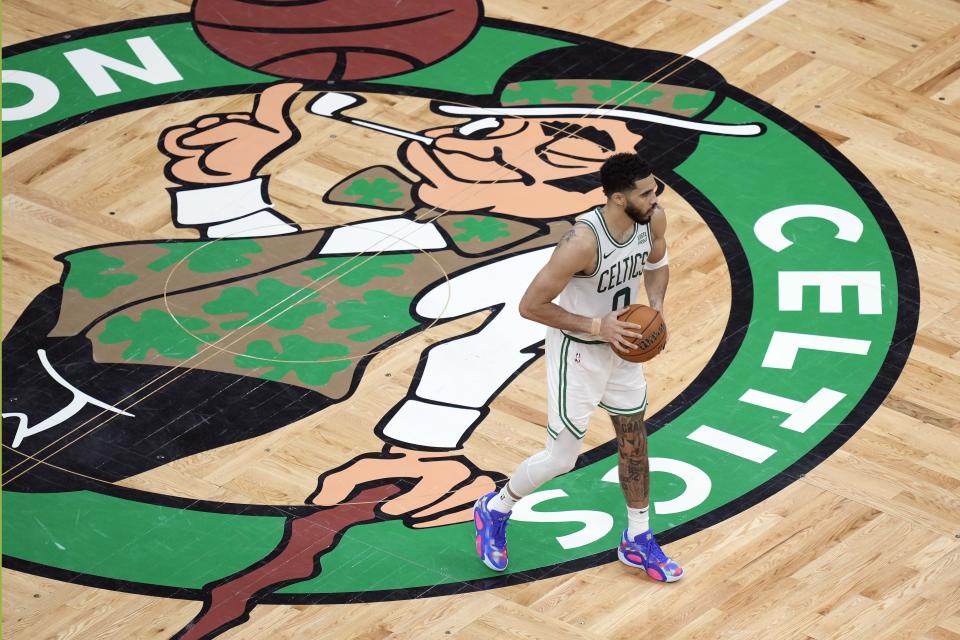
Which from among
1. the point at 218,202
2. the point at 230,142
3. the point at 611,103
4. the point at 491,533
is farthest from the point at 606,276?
the point at 230,142

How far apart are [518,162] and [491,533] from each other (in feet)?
10.3

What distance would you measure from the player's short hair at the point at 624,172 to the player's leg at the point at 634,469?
697 millimetres

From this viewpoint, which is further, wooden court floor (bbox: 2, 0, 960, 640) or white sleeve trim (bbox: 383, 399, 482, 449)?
white sleeve trim (bbox: 383, 399, 482, 449)

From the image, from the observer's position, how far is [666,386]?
25.4 ft

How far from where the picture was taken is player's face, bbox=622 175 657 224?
5961 mm

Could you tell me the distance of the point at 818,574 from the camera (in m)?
6.70

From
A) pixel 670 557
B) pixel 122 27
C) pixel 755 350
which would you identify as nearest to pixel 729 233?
pixel 755 350

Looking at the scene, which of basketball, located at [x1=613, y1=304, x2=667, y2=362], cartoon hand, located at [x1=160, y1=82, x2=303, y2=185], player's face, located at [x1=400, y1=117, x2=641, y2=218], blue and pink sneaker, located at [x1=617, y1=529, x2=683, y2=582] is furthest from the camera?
cartoon hand, located at [x1=160, y1=82, x2=303, y2=185]

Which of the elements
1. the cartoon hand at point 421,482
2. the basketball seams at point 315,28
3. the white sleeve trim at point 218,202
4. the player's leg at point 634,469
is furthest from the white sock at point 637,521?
the basketball seams at point 315,28

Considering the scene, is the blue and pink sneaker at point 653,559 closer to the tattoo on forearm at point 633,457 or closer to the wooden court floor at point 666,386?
the wooden court floor at point 666,386

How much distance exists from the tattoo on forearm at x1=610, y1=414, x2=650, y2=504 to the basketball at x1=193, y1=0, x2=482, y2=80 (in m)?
4.22

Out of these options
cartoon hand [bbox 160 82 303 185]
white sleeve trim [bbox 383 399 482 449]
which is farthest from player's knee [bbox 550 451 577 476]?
cartoon hand [bbox 160 82 303 185]

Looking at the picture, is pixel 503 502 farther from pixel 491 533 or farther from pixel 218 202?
pixel 218 202

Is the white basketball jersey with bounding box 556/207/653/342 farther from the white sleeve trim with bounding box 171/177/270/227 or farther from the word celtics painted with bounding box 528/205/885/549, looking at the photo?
the white sleeve trim with bounding box 171/177/270/227
